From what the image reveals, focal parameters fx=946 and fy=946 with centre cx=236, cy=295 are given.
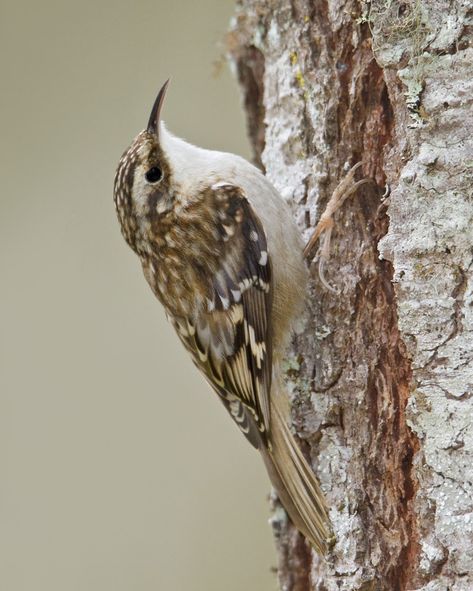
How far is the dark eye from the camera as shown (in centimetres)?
269

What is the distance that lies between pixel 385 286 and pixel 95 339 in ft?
7.46

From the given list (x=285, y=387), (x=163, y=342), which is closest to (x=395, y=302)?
(x=285, y=387)

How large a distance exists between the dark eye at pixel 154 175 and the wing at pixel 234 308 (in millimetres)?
157

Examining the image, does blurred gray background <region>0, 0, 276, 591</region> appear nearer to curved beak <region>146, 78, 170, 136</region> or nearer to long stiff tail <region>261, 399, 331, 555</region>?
curved beak <region>146, 78, 170, 136</region>

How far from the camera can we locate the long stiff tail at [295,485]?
2.28 meters

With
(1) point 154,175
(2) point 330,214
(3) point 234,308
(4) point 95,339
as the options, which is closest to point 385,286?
(2) point 330,214

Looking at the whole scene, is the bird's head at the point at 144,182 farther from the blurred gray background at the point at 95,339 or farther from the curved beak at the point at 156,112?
the blurred gray background at the point at 95,339

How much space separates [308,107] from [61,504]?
238 centimetres

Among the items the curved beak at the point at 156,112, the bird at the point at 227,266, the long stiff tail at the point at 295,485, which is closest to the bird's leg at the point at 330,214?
the bird at the point at 227,266

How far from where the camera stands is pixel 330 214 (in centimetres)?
237

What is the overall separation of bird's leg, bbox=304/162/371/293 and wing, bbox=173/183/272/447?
18cm

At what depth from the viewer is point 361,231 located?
2.34m

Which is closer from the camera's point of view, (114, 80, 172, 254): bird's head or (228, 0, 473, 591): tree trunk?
(228, 0, 473, 591): tree trunk

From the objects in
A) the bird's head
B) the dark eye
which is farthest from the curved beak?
the dark eye
